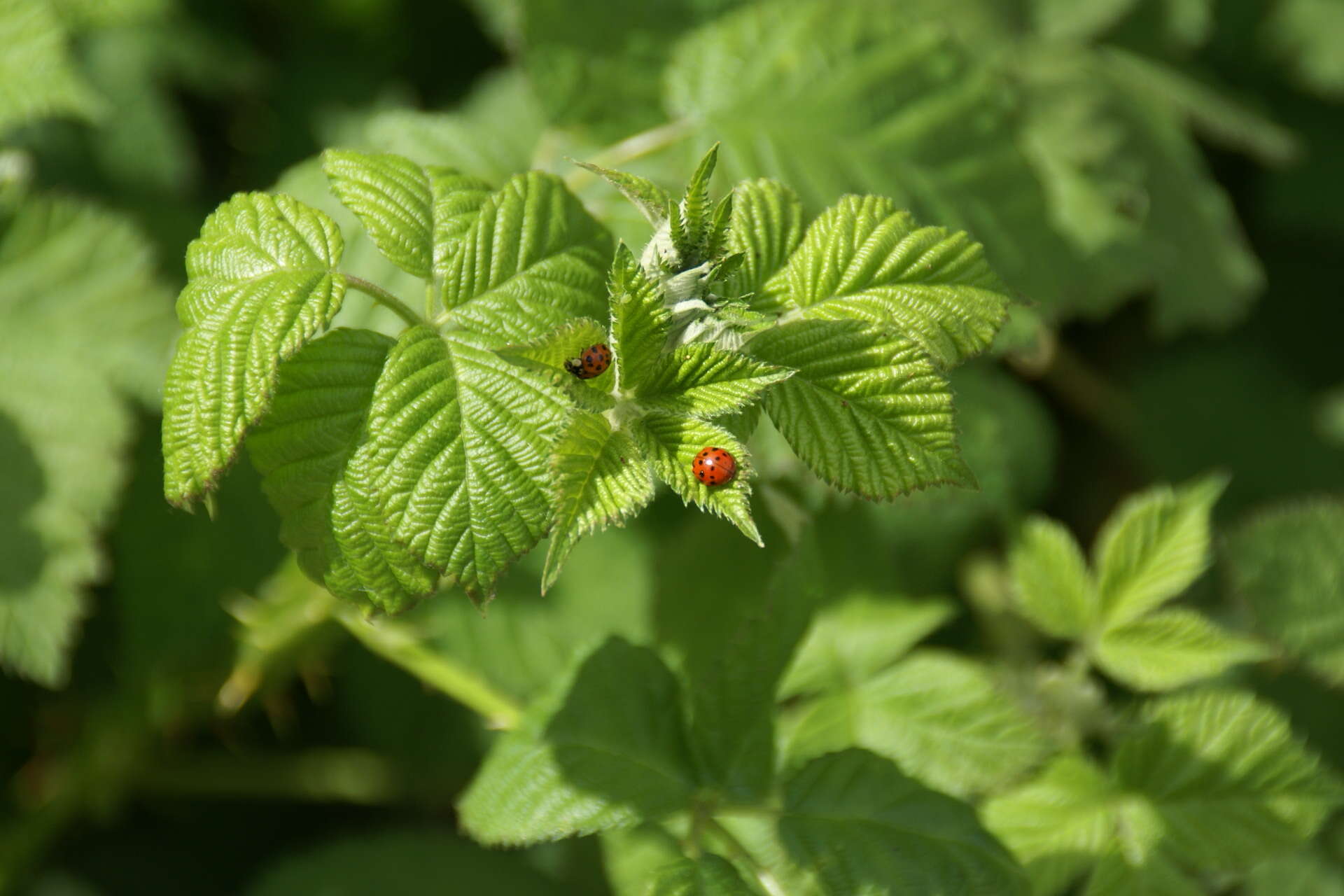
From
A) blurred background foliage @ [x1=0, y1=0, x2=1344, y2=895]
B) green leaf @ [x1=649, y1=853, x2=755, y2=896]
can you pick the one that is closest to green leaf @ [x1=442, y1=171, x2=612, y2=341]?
blurred background foliage @ [x1=0, y1=0, x2=1344, y2=895]

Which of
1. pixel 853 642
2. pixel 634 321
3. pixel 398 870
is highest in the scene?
pixel 634 321

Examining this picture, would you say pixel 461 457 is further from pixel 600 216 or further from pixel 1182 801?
pixel 1182 801

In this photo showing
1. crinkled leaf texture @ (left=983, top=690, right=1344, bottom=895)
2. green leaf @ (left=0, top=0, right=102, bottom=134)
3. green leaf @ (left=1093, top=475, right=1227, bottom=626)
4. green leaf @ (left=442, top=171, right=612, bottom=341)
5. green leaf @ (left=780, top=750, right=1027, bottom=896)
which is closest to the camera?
green leaf @ (left=442, top=171, right=612, bottom=341)

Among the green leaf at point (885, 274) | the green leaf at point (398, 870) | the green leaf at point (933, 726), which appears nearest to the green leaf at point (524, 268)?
the green leaf at point (885, 274)

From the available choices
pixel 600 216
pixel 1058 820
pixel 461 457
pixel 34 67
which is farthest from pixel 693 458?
pixel 34 67

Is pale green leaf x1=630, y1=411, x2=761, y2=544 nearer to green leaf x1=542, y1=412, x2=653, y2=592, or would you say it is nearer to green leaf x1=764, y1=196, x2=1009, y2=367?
green leaf x1=542, y1=412, x2=653, y2=592

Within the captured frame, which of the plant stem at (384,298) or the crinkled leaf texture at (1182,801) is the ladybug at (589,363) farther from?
the crinkled leaf texture at (1182,801)
